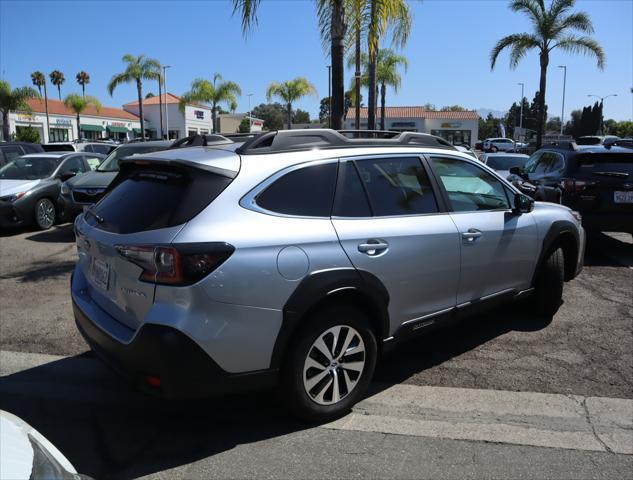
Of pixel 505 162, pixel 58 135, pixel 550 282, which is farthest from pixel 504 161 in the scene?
pixel 58 135

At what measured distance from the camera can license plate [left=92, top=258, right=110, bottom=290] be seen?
3.25 meters

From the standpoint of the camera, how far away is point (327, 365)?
334 cm

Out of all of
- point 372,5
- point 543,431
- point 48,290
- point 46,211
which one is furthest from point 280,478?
point 46,211

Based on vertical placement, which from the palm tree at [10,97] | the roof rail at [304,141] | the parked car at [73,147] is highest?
the palm tree at [10,97]

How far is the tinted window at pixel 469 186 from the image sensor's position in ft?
14.0

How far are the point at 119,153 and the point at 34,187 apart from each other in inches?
69.4

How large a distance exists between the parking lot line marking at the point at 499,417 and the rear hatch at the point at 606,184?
485cm

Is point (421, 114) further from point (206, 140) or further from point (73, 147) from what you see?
point (206, 140)

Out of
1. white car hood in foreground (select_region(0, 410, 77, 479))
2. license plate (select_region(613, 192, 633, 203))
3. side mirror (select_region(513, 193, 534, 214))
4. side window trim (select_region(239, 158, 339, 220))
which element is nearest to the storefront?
license plate (select_region(613, 192, 633, 203))

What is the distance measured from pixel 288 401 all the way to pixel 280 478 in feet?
1.52

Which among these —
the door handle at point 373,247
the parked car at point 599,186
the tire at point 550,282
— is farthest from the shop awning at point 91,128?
the door handle at point 373,247

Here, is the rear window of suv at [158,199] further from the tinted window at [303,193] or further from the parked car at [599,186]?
the parked car at [599,186]

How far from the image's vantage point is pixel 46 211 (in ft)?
35.0

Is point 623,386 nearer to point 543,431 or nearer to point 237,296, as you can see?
point 543,431
